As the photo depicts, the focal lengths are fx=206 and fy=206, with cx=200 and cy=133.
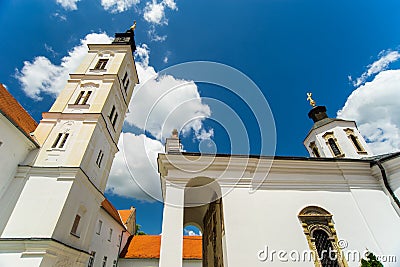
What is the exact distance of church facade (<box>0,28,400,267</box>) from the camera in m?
7.21

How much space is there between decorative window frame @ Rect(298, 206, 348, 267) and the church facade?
4 centimetres

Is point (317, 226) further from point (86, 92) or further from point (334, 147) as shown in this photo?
point (86, 92)

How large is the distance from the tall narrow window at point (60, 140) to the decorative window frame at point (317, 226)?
14178mm

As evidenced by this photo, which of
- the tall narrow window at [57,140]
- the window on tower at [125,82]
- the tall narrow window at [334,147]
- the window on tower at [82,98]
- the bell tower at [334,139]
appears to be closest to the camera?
the tall narrow window at [57,140]

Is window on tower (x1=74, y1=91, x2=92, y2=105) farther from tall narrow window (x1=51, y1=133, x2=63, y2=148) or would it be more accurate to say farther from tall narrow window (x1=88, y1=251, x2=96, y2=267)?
tall narrow window (x1=88, y1=251, x2=96, y2=267)

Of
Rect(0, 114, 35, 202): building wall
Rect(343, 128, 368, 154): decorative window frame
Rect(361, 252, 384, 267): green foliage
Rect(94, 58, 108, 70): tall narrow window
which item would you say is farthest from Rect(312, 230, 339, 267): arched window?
Rect(94, 58, 108, 70): tall narrow window

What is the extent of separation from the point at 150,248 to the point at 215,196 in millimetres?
20965

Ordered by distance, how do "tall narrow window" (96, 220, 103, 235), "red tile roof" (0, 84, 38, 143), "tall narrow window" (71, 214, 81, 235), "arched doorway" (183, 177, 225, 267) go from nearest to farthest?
"arched doorway" (183, 177, 225, 267) < "tall narrow window" (71, 214, 81, 235) < "red tile roof" (0, 84, 38, 143) < "tall narrow window" (96, 220, 103, 235)

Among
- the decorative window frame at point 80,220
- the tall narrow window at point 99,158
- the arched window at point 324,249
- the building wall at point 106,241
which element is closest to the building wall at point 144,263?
the building wall at point 106,241

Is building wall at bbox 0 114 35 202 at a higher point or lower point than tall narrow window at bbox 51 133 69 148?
lower

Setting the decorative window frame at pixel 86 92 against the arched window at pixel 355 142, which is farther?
the decorative window frame at pixel 86 92

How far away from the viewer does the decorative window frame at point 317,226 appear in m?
7.17

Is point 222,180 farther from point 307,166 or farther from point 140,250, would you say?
point 140,250

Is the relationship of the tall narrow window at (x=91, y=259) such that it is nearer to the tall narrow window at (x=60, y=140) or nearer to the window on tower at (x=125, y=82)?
the tall narrow window at (x=60, y=140)
